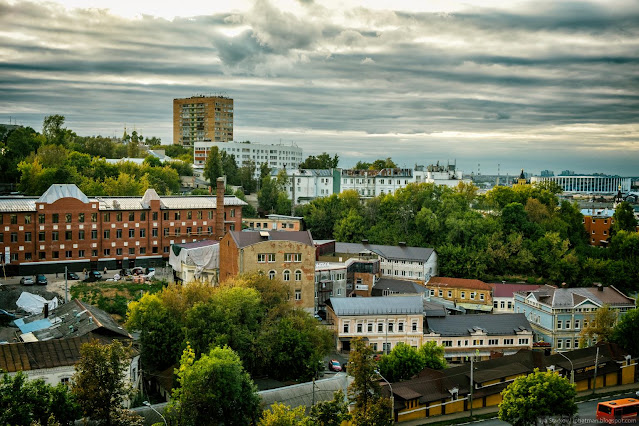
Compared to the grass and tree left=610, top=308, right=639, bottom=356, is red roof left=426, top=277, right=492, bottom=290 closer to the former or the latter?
tree left=610, top=308, right=639, bottom=356

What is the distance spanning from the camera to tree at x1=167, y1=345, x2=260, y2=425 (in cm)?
3562

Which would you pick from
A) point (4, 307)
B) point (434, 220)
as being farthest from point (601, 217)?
point (4, 307)

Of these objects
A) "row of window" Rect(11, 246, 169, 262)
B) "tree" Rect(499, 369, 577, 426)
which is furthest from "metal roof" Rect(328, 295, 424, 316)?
"row of window" Rect(11, 246, 169, 262)

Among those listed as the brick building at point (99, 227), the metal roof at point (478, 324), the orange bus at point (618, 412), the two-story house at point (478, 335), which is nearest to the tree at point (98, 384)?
the orange bus at point (618, 412)

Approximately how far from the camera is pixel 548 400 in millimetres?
40688

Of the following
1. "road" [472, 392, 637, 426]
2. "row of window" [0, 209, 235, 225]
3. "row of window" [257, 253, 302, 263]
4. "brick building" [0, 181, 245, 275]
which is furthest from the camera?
"row of window" [0, 209, 235, 225]

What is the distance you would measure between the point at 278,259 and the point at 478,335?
21.5 meters

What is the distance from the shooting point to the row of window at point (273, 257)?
6275 cm

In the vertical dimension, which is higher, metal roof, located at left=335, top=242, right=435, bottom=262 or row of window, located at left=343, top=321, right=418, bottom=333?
metal roof, located at left=335, top=242, right=435, bottom=262

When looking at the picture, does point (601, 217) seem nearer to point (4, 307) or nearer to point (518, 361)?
point (518, 361)

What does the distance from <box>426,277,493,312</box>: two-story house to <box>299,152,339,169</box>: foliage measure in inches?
2435

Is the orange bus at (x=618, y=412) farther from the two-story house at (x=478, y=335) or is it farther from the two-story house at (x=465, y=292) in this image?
the two-story house at (x=465, y=292)

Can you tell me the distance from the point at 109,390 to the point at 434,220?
236 feet

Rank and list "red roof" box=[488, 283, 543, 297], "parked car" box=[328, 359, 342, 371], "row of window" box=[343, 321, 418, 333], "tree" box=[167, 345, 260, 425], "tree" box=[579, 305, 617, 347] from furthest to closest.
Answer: "red roof" box=[488, 283, 543, 297] → "row of window" box=[343, 321, 418, 333] → "tree" box=[579, 305, 617, 347] → "parked car" box=[328, 359, 342, 371] → "tree" box=[167, 345, 260, 425]
